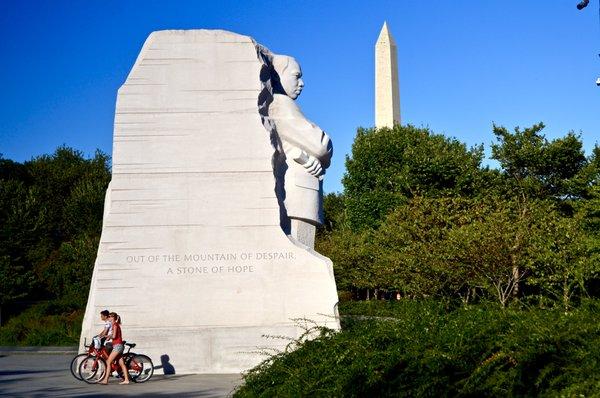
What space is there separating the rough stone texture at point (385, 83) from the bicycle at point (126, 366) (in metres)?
50.2

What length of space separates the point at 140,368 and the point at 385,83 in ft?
169

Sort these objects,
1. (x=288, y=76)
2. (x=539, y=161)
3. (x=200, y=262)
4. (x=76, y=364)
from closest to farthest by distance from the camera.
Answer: (x=76, y=364), (x=200, y=262), (x=288, y=76), (x=539, y=161)

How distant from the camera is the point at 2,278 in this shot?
3650 cm

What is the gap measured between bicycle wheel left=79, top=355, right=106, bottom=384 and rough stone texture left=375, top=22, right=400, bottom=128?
1973 inches

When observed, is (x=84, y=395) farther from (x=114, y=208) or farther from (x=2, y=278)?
(x=2, y=278)

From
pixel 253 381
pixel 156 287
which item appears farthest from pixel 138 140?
pixel 253 381

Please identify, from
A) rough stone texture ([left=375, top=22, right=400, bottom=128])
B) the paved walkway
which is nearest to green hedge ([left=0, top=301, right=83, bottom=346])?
the paved walkway

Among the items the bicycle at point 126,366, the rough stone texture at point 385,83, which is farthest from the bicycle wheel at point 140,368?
the rough stone texture at point 385,83

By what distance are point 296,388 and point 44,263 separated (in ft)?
130

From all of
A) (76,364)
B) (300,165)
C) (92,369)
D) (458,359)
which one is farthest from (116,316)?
(458,359)

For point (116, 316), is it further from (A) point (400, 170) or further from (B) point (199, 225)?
(A) point (400, 170)

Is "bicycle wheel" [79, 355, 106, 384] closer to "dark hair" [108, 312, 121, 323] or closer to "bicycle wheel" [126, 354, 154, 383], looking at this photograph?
"bicycle wheel" [126, 354, 154, 383]

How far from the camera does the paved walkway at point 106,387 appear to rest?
1107cm

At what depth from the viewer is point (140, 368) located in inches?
492
